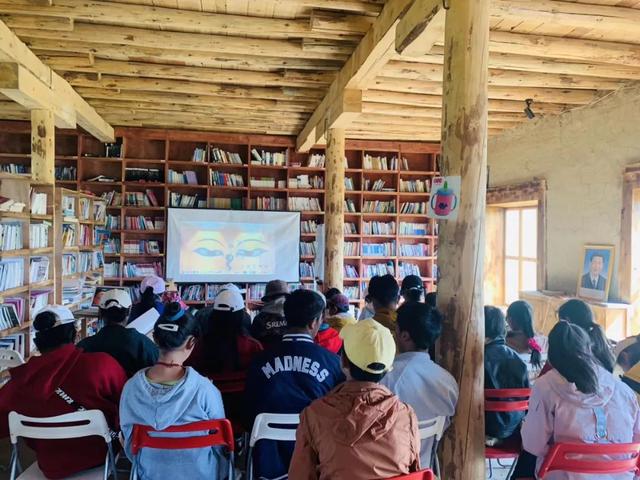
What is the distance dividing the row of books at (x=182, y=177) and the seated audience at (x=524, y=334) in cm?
571

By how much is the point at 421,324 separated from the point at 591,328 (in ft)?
3.70

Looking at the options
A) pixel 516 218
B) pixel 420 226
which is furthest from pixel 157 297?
pixel 516 218

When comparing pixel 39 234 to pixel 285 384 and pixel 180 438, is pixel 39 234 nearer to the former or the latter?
pixel 180 438

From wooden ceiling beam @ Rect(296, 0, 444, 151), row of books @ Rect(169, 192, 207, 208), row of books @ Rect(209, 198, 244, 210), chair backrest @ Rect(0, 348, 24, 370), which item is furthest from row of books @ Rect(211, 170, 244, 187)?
chair backrest @ Rect(0, 348, 24, 370)

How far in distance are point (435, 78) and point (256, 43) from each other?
1.95 meters

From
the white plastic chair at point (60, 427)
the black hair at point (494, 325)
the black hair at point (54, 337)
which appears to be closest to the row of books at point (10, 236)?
the black hair at point (54, 337)

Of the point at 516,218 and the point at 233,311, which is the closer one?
the point at 233,311

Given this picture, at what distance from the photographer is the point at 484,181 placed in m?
2.36

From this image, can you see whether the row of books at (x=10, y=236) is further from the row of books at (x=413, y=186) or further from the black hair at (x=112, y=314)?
the row of books at (x=413, y=186)

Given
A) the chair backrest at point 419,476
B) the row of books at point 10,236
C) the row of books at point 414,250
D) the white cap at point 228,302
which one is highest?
the row of books at point 10,236

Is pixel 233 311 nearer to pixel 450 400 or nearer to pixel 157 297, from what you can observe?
pixel 450 400

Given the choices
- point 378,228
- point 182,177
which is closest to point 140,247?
point 182,177

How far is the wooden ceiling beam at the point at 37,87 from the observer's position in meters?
4.04

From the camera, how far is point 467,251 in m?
2.34
